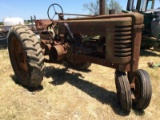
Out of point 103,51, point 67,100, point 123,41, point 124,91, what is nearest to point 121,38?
point 123,41

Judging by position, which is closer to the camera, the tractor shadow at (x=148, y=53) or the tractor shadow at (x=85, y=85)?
the tractor shadow at (x=85, y=85)

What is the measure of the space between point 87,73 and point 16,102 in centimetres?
237

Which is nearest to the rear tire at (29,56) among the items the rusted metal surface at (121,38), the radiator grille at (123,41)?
the rusted metal surface at (121,38)

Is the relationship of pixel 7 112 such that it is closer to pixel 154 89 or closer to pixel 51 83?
pixel 51 83

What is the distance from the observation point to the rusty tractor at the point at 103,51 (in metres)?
3.71

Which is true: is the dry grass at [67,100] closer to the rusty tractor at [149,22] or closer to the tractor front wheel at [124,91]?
the tractor front wheel at [124,91]

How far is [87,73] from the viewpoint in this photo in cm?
581

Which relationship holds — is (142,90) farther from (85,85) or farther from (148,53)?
(148,53)

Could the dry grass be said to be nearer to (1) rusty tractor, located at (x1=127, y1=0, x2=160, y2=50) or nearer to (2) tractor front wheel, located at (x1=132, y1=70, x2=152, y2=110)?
(2) tractor front wheel, located at (x1=132, y1=70, x2=152, y2=110)

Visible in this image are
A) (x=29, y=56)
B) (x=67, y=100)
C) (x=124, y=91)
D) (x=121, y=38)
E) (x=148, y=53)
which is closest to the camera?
(x=121, y=38)

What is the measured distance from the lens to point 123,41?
144 inches

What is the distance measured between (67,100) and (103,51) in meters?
1.18

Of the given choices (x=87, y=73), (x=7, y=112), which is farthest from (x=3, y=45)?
(x=7, y=112)

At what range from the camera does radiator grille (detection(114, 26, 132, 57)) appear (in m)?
3.63
